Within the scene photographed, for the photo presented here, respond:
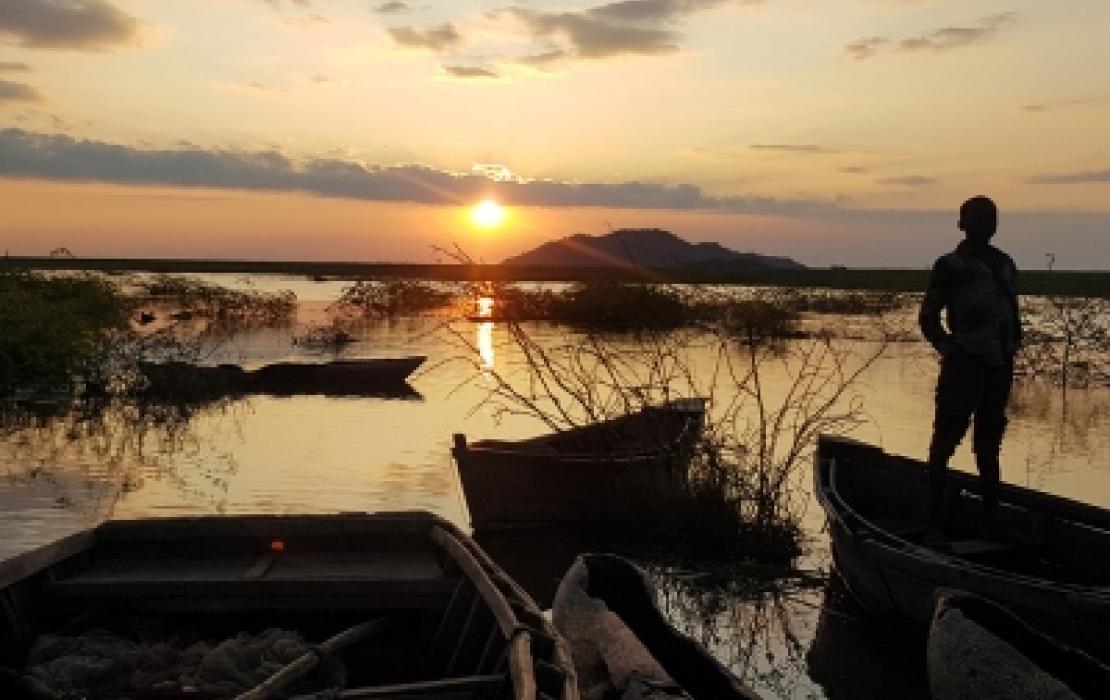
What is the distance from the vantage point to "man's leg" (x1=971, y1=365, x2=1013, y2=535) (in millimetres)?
A: 8242

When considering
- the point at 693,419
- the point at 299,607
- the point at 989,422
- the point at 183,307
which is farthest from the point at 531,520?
the point at 183,307

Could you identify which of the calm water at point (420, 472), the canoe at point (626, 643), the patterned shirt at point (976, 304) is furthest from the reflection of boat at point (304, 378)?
the patterned shirt at point (976, 304)

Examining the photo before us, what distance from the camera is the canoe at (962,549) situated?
6.67m

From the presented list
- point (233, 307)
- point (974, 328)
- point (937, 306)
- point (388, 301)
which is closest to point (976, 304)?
point (974, 328)

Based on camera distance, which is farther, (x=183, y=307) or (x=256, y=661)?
(x=183, y=307)

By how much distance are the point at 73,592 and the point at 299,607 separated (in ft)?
3.95

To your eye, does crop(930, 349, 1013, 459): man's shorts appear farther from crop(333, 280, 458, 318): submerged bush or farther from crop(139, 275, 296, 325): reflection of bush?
crop(333, 280, 458, 318): submerged bush

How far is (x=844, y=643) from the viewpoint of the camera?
8422 millimetres

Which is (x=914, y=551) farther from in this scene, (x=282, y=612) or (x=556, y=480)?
(x=282, y=612)

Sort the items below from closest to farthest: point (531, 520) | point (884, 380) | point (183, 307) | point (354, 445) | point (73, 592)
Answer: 1. point (73, 592)
2. point (531, 520)
3. point (354, 445)
4. point (884, 380)
5. point (183, 307)

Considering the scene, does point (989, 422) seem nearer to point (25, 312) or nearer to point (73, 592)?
point (73, 592)

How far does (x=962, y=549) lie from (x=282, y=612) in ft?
18.2

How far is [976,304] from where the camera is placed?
26.8 ft

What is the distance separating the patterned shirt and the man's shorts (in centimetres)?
9
